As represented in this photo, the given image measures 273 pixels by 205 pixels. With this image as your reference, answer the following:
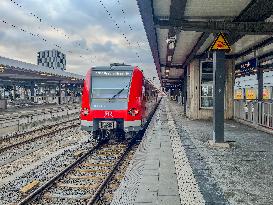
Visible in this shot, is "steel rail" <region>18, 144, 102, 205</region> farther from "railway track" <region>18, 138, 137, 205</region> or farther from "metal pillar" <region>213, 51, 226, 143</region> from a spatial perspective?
"metal pillar" <region>213, 51, 226, 143</region>

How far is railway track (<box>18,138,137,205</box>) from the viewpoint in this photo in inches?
231

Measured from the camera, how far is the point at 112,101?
11.5 metres

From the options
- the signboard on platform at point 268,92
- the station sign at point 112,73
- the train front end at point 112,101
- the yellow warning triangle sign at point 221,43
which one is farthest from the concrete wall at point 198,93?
the yellow warning triangle sign at point 221,43

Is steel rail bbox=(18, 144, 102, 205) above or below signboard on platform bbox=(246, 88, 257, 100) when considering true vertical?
below

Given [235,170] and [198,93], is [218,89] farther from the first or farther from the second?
[198,93]

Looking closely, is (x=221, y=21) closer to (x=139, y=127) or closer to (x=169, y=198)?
(x=139, y=127)

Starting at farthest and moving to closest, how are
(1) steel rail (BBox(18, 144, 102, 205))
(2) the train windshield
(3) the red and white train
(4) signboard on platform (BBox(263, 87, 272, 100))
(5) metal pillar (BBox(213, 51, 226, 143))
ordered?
(4) signboard on platform (BBox(263, 87, 272, 100))
(2) the train windshield
(3) the red and white train
(5) metal pillar (BBox(213, 51, 226, 143))
(1) steel rail (BBox(18, 144, 102, 205))

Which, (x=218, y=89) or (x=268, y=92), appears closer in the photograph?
(x=218, y=89)

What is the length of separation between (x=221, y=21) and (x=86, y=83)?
5445 millimetres

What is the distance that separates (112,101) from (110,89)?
1.71 feet

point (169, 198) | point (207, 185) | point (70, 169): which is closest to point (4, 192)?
point (70, 169)

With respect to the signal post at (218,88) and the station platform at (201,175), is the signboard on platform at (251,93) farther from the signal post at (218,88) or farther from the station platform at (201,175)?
the signal post at (218,88)

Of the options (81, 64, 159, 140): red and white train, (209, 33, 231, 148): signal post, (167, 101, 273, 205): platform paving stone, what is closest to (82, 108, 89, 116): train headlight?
(81, 64, 159, 140): red and white train

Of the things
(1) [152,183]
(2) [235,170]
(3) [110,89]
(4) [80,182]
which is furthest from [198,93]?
(1) [152,183]
